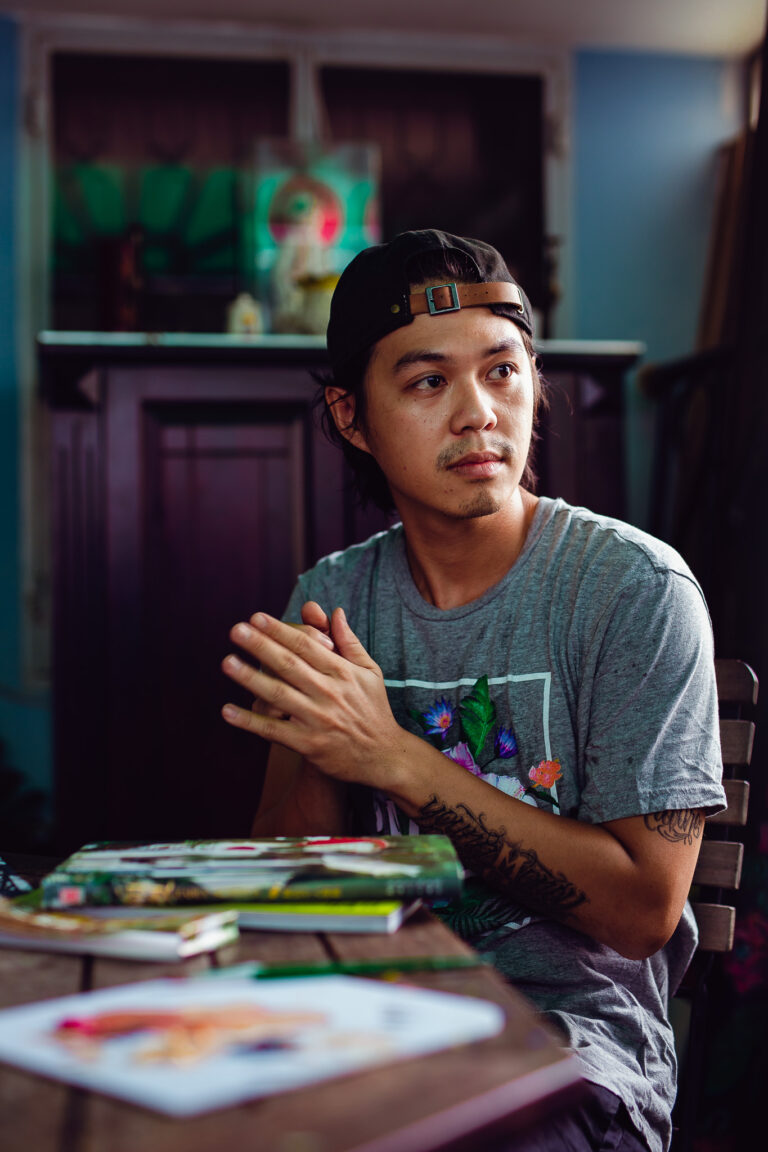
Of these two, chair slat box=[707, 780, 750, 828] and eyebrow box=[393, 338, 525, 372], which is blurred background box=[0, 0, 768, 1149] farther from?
chair slat box=[707, 780, 750, 828]

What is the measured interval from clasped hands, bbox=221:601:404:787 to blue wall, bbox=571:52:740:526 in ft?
8.68

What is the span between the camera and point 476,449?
1.34 meters

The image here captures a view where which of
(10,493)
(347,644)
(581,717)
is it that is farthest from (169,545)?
(581,717)

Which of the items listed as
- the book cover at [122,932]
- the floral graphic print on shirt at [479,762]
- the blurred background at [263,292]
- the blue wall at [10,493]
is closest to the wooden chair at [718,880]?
the floral graphic print on shirt at [479,762]

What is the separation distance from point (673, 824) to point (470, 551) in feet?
1.50

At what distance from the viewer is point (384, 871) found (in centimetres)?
82

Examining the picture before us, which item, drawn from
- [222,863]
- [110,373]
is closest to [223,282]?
[110,373]

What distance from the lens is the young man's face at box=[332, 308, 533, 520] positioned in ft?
4.40

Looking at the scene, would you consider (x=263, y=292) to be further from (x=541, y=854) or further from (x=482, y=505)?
(x=541, y=854)

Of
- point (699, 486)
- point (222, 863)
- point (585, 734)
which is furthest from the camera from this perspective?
point (699, 486)

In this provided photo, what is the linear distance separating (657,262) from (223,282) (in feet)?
4.75

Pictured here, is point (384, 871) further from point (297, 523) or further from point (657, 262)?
point (657, 262)

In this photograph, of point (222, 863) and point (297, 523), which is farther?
point (297, 523)

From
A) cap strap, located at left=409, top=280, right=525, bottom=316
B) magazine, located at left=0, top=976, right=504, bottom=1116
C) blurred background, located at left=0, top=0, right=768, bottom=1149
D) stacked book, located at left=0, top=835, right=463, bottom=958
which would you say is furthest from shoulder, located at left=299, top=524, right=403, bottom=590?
blurred background, located at left=0, top=0, right=768, bottom=1149
